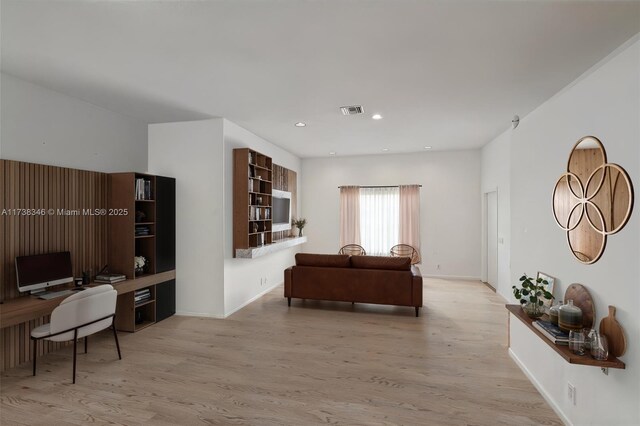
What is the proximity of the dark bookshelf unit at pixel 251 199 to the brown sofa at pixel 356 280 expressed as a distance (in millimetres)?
858

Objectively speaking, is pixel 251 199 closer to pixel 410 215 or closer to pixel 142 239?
pixel 142 239

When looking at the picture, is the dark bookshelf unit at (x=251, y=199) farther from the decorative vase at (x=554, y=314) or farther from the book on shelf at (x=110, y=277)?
the decorative vase at (x=554, y=314)

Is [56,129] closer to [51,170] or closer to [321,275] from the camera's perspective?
[51,170]

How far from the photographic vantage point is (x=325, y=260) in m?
4.77

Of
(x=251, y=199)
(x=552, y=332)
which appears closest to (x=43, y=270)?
(x=251, y=199)

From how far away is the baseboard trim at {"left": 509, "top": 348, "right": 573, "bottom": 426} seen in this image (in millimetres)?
2277

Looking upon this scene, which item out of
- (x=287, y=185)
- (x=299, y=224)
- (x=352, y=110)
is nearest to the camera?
(x=352, y=110)

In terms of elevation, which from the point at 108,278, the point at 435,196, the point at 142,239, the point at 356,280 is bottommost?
the point at 356,280

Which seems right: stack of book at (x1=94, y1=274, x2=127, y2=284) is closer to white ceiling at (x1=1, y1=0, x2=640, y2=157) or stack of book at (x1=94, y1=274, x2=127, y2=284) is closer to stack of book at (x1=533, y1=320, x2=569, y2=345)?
white ceiling at (x1=1, y1=0, x2=640, y2=157)

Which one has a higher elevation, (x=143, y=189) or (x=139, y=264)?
(x=143, y=189)

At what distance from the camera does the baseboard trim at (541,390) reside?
228 cm

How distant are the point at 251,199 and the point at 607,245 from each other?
167 inches

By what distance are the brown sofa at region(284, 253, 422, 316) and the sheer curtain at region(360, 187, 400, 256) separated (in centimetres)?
243

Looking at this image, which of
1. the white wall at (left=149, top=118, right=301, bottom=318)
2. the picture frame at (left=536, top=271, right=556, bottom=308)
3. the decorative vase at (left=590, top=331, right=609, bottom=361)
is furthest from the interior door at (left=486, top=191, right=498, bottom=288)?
the white wall at (left=149, top=118, right=301, bottom=318)
